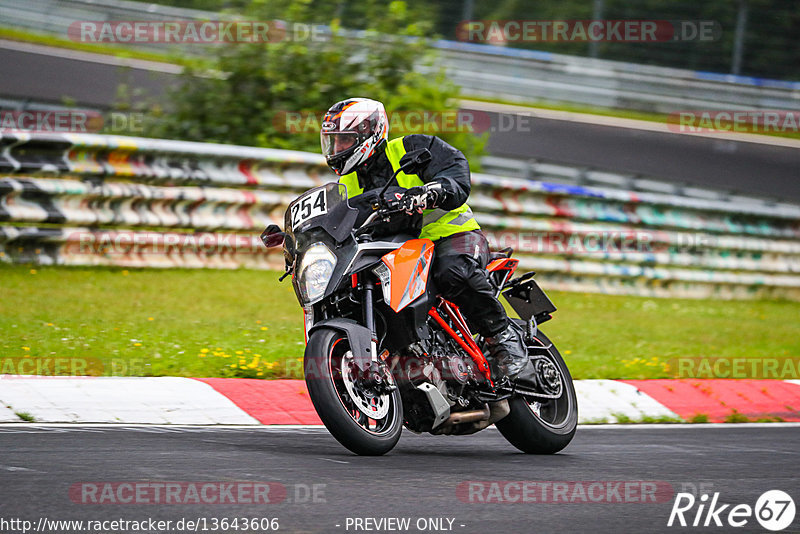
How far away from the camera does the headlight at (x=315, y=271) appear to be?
523 cm

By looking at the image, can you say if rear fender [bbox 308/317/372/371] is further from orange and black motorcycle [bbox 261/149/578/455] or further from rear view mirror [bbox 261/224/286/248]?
rear view mirror [bbox 261/224/286/248]

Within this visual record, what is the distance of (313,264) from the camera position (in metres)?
5.26

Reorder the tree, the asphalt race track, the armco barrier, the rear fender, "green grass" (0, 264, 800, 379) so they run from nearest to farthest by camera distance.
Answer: the asphalt race track
the rear fender
"green grass" (0, 264, 800, 379)
the armco barrier
the tree

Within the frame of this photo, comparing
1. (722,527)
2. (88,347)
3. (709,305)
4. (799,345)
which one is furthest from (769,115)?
(722,527)

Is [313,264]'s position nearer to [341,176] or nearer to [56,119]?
[341,176]

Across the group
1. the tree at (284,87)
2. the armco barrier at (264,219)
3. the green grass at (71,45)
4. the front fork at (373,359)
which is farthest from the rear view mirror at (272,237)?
the green grass at (71,45)

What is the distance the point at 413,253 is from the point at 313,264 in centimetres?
61

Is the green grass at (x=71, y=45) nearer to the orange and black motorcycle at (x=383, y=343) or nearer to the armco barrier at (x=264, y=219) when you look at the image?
the armco barrier at (x=264, y=219)

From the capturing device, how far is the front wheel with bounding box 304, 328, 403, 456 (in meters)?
5.00

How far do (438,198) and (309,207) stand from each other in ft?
2.08

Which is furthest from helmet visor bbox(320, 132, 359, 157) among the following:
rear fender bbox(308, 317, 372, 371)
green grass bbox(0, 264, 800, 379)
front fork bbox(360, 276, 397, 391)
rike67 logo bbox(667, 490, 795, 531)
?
rike67 logo bbox(667, 490, 795, 531)

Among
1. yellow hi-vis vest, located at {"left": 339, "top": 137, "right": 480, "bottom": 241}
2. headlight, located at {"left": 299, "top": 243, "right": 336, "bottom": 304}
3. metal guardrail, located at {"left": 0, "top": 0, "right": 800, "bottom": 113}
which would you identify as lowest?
headlight, located at {"left": 299, "top": 243, "right": 336, "bottom": 304}

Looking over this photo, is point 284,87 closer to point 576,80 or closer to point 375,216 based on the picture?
point 375,216

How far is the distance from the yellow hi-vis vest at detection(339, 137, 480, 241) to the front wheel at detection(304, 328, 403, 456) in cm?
95
